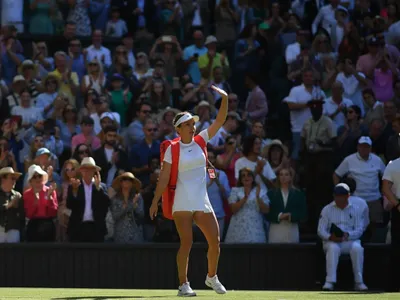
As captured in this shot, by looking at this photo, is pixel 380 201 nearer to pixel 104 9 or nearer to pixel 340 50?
pixel 340 50

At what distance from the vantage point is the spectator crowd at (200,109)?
18.4 meters

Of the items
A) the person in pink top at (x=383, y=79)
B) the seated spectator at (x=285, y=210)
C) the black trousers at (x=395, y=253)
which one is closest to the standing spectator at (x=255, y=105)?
the person in pink top at (x=383, y=79)

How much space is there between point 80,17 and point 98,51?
1675 mm

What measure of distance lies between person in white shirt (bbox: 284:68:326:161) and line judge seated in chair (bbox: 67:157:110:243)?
466 cm

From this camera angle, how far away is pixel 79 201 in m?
18.2

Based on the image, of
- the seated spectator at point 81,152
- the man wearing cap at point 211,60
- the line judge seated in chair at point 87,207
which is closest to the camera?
the line judge seated in chair at point 87,207

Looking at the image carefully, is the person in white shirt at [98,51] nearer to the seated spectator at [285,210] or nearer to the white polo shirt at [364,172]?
the white polo shirt at [364,172]

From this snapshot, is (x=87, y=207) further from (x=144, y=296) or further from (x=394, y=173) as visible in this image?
(x=144, y=296)

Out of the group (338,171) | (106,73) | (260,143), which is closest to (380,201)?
(338,171)

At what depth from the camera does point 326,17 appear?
82.1 feet

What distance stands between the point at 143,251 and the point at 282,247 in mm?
1930

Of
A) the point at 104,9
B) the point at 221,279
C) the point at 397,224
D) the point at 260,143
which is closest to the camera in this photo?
the point at 397,224

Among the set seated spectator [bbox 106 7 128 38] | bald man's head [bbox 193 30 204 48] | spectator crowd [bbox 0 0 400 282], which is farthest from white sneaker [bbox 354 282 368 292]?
seated spectator [bbox 106 7 128 38]

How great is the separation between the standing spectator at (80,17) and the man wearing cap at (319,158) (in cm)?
602
